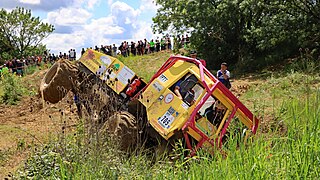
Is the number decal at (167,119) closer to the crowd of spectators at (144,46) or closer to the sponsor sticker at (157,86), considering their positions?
the sponsor sticker at (157,86)

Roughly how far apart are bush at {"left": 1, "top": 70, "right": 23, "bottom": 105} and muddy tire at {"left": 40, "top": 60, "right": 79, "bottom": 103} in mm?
10383

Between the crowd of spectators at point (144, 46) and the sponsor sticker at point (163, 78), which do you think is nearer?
the sponsor sticker at point (163, 78)

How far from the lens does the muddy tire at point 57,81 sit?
27.9 feet

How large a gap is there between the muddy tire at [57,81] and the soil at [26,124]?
0.20 metres

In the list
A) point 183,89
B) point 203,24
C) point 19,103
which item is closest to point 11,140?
point 183,89

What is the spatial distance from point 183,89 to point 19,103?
12.1 m

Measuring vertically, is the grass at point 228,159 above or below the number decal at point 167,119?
above

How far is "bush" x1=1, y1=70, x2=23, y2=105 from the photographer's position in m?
18.7

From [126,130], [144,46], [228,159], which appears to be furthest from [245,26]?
→ [228,159]

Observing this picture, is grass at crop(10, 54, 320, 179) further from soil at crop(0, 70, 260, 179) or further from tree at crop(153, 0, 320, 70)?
tree at crop(153, 0, 320, 70)

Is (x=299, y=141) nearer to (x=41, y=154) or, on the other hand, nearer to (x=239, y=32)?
(x=41, y=154)

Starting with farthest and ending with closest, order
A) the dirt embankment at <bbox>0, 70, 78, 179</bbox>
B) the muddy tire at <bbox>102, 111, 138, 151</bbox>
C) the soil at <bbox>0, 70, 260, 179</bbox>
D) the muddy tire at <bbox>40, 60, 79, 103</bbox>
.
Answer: the muddy tire at <bbox>40, 60, 79, 103</bbox> → the muddy tire at <bbox>102, 111, 138, 151</bbox> → the soil at <bbox>0, 70, 260, 179</bbox> → the dirt embankment at <bbox>0, 70, 78, 179</bbox>

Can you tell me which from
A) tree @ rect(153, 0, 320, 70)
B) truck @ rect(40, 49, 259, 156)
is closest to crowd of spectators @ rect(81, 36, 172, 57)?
tree @ rect(153, 0, 320, 70)

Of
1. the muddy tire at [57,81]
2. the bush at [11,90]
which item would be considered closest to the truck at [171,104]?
the muddy tire at [57,81]
